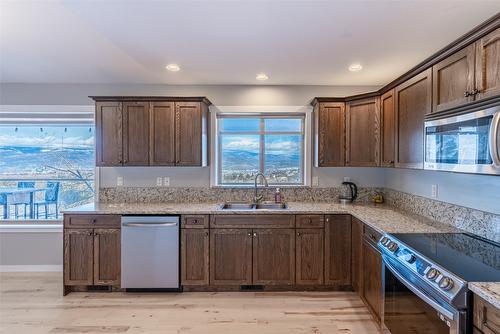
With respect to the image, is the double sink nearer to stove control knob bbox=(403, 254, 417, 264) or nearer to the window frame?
the window frame

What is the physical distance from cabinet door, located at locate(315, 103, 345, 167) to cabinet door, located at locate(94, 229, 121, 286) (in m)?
2.60

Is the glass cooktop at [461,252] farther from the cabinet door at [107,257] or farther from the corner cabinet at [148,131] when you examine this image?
the cabinet door at [107,257]

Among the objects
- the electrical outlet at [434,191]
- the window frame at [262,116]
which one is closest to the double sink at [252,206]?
the window frame at [262,116]

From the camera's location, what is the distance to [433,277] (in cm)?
152

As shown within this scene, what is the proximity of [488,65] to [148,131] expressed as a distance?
3.16 m

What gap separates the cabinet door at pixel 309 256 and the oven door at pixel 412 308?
965mm

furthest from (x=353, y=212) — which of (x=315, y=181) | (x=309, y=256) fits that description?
(x=315, y=181)

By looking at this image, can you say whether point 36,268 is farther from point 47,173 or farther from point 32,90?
point 32,90

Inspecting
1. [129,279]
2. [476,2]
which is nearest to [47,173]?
[129,279]

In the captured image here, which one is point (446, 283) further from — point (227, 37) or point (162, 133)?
point (162, 133)

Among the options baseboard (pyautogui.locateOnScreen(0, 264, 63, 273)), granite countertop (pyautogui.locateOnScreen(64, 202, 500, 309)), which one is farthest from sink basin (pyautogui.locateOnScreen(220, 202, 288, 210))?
baseboard (pyautogui.locateOnScreen(0, 264, 63, 273))

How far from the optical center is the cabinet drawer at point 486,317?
1181 millimetres

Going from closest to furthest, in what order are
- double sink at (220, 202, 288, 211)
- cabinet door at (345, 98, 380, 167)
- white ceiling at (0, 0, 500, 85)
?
white ceiling at (0, 0, 500, 85) → cabinet door at (345, 98, 380, 167) → double sink at (220, 202, 288, 211)

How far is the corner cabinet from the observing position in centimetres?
334
